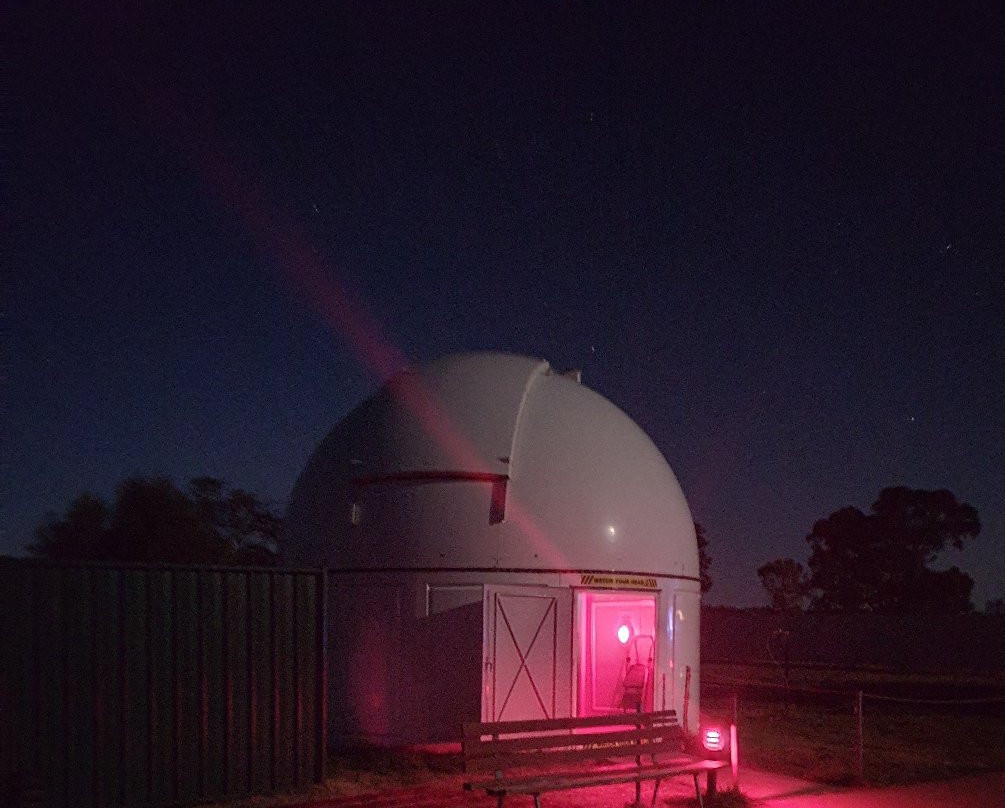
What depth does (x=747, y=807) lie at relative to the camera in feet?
35.1

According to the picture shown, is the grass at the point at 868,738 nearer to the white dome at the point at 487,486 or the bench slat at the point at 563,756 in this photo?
the bench slat at the point at 563,756

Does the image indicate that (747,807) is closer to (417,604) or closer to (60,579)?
(417,604)

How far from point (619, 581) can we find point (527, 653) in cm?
179

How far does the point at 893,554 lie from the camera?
209 feet

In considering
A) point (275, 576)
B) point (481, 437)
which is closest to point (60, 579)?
point (275, 576)

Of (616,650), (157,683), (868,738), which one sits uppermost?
(157,683)

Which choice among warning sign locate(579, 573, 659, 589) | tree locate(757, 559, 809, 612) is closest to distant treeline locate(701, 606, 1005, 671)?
tree locate(757, 559, 809, 612)

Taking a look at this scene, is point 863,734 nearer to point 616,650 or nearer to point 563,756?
point 616,650

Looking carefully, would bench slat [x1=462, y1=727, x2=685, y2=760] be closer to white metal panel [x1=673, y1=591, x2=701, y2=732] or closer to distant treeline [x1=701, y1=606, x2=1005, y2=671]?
white metal panel [x1=673, y1=591, x2=701, y2=732]

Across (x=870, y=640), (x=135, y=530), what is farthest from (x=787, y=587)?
(x=135, y=530)

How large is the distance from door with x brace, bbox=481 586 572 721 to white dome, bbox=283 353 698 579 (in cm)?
48

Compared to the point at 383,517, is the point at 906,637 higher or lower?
lower

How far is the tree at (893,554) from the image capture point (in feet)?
204

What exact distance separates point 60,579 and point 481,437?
22.8 ft
